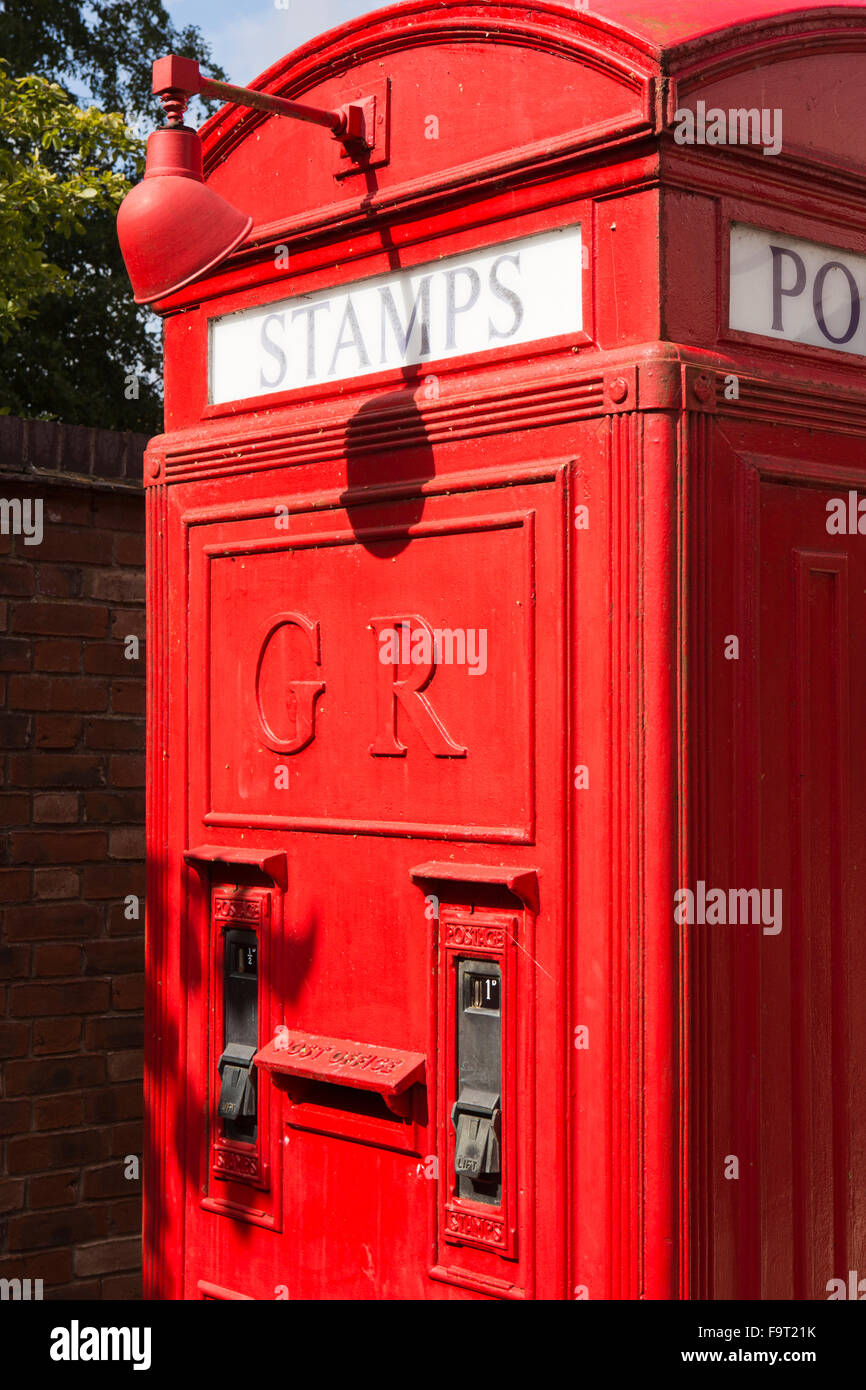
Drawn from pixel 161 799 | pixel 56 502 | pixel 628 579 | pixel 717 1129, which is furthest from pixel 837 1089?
pixel 56 502

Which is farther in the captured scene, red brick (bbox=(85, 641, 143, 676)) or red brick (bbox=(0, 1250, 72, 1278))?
red brick (bbox=(85, 641, 143, 676))

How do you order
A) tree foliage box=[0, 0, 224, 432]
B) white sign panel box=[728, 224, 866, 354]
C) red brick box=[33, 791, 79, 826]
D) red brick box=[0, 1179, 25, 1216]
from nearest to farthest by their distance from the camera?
white sign panel box=[728, 224, 866, 354], red brick box=[0, 1179, 25, 1216], red brick box=[33, 791, 79, 826], tree foliage box=[0, 0, 224, 432]

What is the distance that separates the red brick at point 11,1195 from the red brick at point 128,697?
1383 millimetres

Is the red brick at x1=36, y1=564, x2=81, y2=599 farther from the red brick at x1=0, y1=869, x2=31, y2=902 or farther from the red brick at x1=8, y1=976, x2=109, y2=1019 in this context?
the red brick at x1=8, y1=976, x2=109, y2=1019

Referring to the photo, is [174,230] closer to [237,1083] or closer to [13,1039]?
[237,1083]

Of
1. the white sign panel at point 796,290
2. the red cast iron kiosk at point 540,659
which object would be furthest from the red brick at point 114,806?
the white sign panel at point 796,290

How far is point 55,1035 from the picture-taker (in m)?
4.25

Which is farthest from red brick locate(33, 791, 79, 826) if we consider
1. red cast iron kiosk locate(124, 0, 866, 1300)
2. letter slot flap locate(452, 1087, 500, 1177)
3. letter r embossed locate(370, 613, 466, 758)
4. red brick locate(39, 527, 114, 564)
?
letter slot flap locate(452, 1087, 500, 1177)

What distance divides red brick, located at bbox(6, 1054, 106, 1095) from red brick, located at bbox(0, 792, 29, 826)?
0.69 metres

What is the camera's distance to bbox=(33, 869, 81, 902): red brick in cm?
424

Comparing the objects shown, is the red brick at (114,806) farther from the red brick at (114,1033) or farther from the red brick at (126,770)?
the red brick at (114,1033)

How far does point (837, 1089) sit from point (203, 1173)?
1.35 meters

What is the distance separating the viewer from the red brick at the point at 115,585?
4348 millimetres
